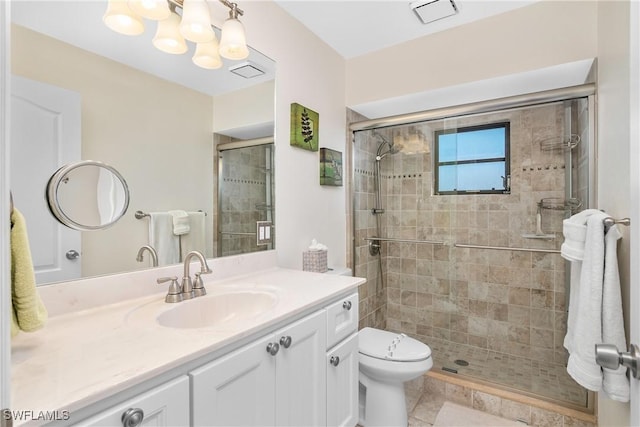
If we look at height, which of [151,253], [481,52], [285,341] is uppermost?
[481,52]

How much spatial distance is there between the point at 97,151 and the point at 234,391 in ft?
2.86

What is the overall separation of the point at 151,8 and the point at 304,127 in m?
0.94

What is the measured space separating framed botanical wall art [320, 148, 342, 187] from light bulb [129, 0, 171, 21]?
114cm

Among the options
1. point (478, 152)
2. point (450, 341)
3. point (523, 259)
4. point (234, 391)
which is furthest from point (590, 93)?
point (234, 391)

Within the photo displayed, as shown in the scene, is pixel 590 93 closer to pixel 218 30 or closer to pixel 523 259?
pixel 523 259

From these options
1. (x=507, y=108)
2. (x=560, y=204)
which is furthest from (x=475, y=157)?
(x=560, y=204)

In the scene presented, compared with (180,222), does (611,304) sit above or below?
below

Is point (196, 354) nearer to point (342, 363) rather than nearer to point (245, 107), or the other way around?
point (342, 363)

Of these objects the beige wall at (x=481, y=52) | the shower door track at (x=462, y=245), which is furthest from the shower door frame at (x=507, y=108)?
the shower door track at (x=462, y=245)

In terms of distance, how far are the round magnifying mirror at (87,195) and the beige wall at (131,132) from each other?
0.09ft

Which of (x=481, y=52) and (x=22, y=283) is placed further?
(x=481, y=52)

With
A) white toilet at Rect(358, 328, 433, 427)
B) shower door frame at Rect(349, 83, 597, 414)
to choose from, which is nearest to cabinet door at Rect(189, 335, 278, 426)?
white toilet at Rect(358, 328, 433, 427)

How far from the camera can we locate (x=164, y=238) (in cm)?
124

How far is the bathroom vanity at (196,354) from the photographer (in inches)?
23.4
